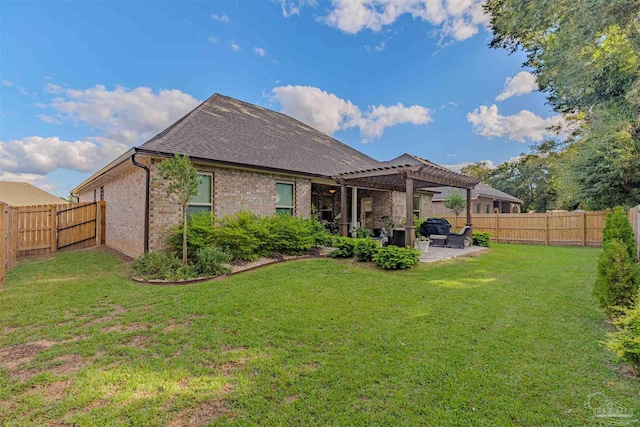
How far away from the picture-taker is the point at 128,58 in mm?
11805

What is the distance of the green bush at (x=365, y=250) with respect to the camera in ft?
26.8

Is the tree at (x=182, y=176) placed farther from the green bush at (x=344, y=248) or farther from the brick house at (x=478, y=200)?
the brick house at (x=478, y=200)

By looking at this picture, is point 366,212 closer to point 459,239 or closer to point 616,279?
point 459,239

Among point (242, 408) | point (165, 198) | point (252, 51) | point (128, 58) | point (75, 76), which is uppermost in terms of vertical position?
point (252, 51)

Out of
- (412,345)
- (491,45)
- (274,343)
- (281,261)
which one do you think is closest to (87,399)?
(274,343)

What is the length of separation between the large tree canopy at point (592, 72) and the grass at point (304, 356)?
17.3 feet

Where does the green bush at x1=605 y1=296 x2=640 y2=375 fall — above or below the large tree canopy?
below

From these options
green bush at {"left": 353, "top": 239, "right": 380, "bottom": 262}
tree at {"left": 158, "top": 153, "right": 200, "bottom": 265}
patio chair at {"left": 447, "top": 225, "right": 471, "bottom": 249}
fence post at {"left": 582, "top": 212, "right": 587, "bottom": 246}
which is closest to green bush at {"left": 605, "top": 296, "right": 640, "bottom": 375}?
green bush at {"left": 353, "top": 239, "right": 380, "bottom": 262}

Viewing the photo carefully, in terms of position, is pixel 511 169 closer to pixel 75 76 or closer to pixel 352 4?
pixel 352 4

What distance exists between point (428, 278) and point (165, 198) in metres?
7.05

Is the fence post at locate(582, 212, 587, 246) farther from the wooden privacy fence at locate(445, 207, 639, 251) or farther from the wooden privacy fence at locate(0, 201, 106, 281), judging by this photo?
the wooden privacy fence at locate(0, 201, 106, 281)

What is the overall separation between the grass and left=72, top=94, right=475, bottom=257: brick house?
2.95 m

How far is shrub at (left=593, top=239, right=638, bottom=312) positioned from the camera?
3754 mm

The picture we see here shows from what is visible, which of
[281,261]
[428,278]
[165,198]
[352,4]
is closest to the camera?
[428,278]
